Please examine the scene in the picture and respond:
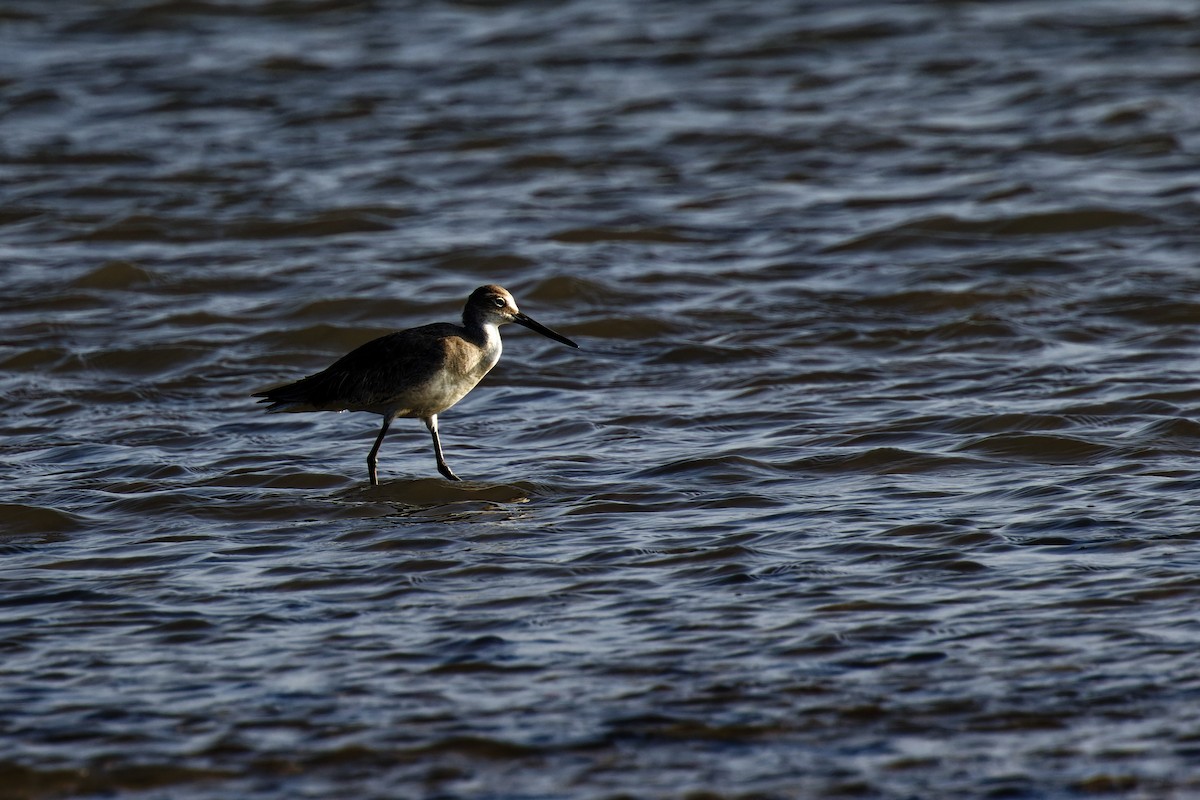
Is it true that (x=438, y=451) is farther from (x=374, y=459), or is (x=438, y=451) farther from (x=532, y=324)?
(x=532, y=324)

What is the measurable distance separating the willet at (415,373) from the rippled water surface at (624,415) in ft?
1.03

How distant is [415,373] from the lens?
28.9ft

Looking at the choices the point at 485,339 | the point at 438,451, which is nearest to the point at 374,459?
the point at 438,451

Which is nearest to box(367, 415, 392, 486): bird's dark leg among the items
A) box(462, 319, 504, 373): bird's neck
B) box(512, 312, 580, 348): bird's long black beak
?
box(462, 319, 504, 373): bird's neck

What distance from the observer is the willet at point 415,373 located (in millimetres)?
8836

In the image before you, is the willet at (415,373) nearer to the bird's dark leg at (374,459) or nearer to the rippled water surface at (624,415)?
the bird's dark leg at (374,459)

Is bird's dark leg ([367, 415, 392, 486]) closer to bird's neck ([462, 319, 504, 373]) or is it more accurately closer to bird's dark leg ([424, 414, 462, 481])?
bird's dark leg ([424, 414, 462, 481])

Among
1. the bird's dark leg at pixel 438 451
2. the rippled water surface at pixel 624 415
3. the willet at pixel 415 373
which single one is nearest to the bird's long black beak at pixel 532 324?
the willet at pixel 415 373

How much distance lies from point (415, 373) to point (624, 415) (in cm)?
150

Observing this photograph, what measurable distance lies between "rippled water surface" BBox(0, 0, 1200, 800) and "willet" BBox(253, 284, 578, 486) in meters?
0.31

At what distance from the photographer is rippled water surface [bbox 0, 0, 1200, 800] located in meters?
5.62

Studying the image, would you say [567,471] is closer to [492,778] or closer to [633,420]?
[633,420]

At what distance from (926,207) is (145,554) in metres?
8.10

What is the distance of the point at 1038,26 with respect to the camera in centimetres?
1948
